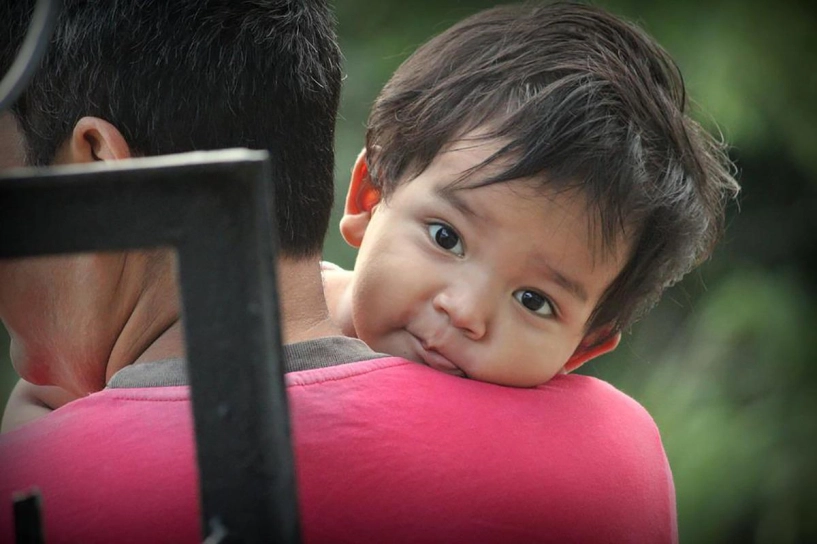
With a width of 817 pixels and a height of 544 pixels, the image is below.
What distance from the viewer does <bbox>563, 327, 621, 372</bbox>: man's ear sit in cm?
193

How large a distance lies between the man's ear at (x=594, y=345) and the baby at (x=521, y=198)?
26mm

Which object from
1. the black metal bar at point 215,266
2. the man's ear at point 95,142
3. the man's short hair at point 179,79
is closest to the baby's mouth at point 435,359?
the man's short hair at point 179,79

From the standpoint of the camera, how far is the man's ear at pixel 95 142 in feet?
4.69

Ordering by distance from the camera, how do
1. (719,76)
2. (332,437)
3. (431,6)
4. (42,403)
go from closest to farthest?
(332,437) → (42,403) → (719,76) → (431,6)

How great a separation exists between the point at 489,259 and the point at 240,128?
390 millimetres

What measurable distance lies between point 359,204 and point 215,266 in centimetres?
117

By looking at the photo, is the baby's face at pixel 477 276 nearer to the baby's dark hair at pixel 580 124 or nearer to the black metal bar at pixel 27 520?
the baby's dark hair at pixel 580 124

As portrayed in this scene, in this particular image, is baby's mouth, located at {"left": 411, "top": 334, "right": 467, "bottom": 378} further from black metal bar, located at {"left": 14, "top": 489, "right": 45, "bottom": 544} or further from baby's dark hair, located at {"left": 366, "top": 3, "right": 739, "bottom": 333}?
black metal bar, located at {"left": 14, "top": 489, "right": 45, "bottom": 544}

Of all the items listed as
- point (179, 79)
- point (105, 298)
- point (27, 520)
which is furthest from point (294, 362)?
point (27, 520)

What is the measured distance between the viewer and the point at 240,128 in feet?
4.89

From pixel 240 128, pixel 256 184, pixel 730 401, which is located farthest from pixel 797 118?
pixel 256 184

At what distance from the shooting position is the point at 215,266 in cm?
74

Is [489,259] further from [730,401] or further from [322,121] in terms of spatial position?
[730,401]

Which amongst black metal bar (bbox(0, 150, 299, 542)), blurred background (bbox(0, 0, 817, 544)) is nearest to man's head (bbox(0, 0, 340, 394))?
black metal bar (bbox(0, 150, 299, 542))
